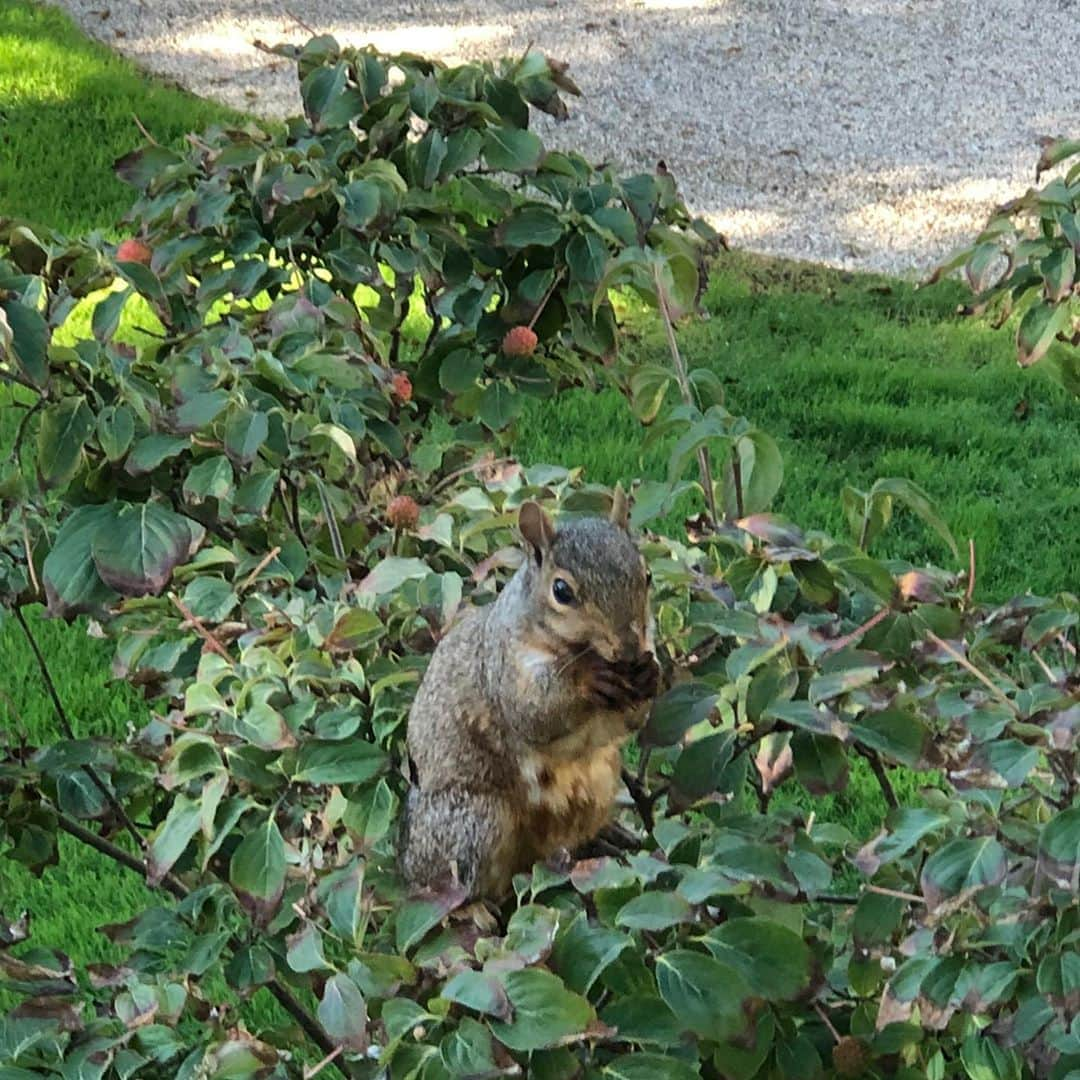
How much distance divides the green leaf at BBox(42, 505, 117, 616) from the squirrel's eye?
0.47 metres

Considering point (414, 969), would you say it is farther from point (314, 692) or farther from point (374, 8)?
point (374, 8)

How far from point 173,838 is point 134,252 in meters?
1.14

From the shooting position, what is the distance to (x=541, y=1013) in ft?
3.99

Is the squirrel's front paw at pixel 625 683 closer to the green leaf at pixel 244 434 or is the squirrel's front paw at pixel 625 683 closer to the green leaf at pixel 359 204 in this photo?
the green leaf at pixel 244 434

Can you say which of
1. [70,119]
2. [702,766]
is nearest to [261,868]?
[702,766]

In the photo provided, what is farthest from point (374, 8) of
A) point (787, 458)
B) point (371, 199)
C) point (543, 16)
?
point (371, 199)

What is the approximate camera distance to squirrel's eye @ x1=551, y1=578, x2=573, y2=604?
178 cm

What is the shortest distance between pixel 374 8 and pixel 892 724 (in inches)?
302

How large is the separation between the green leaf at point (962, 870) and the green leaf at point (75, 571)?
34.1 inches

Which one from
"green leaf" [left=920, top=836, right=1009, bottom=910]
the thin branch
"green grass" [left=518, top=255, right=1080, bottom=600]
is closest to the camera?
"green leaf" [left=920, top=836, right=1009, bottom=910]

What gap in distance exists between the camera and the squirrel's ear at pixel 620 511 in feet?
6.05

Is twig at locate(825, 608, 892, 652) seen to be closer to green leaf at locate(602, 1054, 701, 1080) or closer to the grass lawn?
green leaf at locate(602, 1054, 701, 1080)

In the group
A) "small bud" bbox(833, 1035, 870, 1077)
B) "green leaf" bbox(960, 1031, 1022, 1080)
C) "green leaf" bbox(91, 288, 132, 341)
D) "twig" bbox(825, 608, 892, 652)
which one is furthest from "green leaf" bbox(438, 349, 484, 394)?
"green leaf" bbox(960, 1031, 1022, 1080)

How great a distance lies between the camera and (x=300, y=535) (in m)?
2.35
